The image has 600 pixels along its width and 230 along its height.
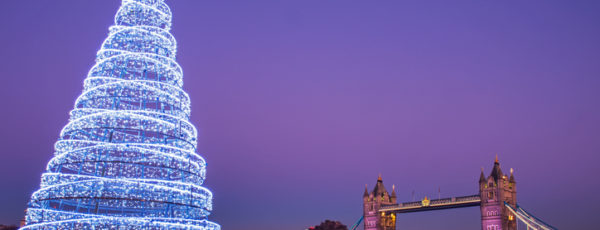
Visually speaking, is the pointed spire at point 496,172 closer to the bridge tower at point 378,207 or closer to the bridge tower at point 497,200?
the bridge tower at point 497,200

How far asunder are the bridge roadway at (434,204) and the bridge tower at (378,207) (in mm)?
2316

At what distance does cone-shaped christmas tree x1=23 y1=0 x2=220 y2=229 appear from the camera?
4588 centimetres

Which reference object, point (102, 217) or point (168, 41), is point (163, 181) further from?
point (168, 41)

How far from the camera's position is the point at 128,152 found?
50.1m

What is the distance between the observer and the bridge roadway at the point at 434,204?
106 m

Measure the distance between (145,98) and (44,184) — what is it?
10.6 meters

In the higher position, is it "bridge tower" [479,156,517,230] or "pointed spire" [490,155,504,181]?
"pointed spire" [490,155,504,181]

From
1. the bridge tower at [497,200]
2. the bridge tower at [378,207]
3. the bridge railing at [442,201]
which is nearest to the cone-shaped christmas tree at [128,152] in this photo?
the bridge tower at [497,200]

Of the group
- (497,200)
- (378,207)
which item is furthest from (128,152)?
(378,207)

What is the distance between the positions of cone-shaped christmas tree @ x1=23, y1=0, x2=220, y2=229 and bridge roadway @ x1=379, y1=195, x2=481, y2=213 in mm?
66834

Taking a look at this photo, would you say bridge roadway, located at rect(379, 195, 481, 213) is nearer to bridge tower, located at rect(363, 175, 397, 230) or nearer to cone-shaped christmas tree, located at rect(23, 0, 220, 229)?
bridge tower, located at rect(363, 175, 397, 230)

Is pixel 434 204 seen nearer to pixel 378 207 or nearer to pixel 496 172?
pixel 496 172

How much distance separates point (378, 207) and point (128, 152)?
281 feet

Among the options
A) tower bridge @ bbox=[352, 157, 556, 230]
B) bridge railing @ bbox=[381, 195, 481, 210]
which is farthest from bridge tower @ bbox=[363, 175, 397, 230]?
tower bridge @ bbox=[352, 157, 556, 230]
